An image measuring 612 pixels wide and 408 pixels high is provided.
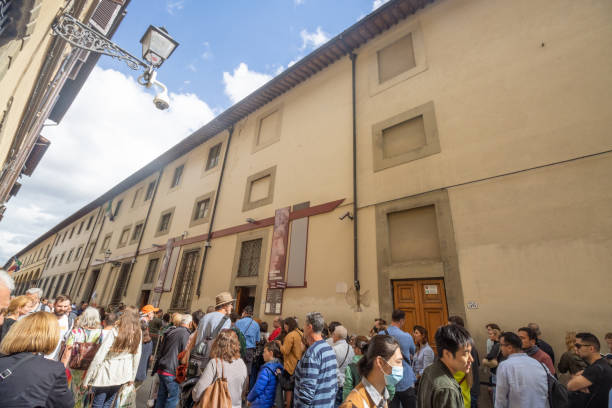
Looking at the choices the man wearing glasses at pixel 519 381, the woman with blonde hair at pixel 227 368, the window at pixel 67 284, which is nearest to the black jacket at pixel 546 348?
the man wearing glasses at pixel 519 381

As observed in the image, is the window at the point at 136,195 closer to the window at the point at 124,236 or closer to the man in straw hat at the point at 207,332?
the window at the point at 124,236

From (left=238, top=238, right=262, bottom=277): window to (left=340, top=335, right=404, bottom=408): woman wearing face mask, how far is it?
328 inches

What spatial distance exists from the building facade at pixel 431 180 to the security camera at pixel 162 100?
5.31 m

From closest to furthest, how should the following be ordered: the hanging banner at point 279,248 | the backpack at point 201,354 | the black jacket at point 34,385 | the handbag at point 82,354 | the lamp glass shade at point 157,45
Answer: the black jacket at point 34,385
the backpack at point 201,354
the handbag at point 82,354
the lamp glass shade at point 157,45
the hanging banner at point 279,248

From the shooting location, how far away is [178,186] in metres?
16.6

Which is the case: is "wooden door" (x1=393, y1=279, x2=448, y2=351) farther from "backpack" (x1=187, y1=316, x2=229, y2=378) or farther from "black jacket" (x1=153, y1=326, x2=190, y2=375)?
"black jacket" (x1=153, y1=326, x2=190, y2=375)

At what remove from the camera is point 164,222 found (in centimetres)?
1655

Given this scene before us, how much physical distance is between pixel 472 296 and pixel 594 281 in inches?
72.9

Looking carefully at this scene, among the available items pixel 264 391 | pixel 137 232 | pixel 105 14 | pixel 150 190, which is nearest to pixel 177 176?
pixel 150 190

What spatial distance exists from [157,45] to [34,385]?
170 inches

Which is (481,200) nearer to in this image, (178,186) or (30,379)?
(30,379)

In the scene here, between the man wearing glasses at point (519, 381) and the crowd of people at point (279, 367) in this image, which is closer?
the crowd of people at point (279, 367)

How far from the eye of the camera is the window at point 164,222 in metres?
15.9

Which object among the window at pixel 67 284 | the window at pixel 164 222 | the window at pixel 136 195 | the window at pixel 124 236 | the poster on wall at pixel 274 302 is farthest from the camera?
the window at pixel 67 284
